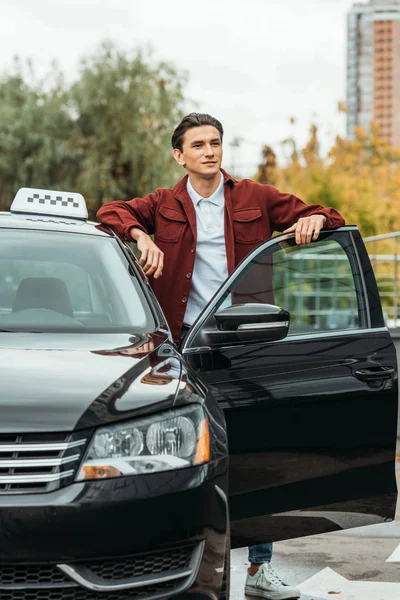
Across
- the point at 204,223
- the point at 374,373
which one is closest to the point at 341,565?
the point at 374,373

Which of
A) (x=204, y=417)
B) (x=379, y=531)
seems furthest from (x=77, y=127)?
(x=204, y=417)

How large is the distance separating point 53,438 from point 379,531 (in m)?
3.47

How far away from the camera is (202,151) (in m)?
5.31

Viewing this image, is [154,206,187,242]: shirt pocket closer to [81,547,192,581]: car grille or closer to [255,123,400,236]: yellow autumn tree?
[81,547,192,581]: car grille

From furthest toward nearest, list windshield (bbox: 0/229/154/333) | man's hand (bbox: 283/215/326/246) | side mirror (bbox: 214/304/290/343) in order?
man's hand (bbox: 283/215/326/246)
windshield (bbox: 0/229/154/333)
side mirror (bbox: 214/304/290/343)

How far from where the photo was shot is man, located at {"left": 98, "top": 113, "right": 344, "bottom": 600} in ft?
16.4

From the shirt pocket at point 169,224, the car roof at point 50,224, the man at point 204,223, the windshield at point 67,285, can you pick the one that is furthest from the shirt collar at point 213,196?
the windshield at point 67,285

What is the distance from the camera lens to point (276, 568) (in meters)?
5.47

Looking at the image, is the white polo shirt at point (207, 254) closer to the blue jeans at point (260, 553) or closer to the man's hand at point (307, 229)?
the blue jeans at point (260, 553)

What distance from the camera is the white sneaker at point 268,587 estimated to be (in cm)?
482

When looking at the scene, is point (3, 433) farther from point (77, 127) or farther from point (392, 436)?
point (77, 127)

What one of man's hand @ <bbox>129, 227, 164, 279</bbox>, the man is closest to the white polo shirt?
the man

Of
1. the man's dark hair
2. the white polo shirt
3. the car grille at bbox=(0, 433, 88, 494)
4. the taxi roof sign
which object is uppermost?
the man's dark hair

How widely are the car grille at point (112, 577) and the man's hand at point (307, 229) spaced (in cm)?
166
